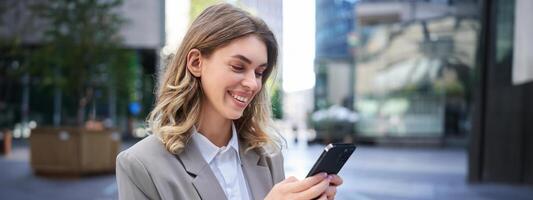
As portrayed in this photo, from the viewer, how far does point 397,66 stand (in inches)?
952

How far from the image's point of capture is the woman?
1.32 m

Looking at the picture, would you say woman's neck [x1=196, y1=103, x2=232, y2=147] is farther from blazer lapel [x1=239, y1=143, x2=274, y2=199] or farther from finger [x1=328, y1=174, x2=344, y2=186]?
finger [x1=328, y1=174, x2=344, y2=186]

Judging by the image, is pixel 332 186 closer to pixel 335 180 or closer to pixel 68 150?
pixel 335 180

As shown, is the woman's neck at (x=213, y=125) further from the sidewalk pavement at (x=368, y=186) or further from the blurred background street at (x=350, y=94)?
the sidewalk pavement at (x=368, y=186)

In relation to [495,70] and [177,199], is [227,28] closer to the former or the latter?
[177,199]

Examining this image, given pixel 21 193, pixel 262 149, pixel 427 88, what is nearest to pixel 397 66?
pixel 427 88

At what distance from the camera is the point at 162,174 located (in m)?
1.32

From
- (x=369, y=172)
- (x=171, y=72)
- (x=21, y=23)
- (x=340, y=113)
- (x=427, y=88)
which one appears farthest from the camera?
(x=340, y=113)

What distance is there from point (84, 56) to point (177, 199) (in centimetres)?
1123

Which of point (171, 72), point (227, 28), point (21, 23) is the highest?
point (21, 23)

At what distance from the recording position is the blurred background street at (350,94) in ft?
28.7

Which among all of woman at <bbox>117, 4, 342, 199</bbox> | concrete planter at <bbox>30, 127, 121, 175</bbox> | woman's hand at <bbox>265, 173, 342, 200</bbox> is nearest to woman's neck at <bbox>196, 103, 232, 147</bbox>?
woman at <bbox>117, 4, 342, 199</bbox>

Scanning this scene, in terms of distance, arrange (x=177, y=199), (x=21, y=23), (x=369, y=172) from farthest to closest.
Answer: (x=21, y=23) < (x=369, y=172) < (x=177, y=199)

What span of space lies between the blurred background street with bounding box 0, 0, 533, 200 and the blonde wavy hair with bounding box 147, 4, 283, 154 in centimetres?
9
